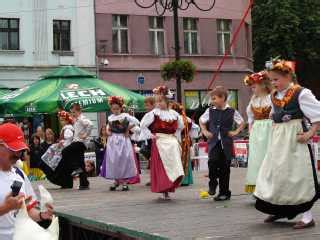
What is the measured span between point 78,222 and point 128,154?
17.5 feet

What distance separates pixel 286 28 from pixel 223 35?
7777 mm

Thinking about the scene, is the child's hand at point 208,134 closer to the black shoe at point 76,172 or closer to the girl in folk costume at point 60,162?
the black shoe at point 76,172

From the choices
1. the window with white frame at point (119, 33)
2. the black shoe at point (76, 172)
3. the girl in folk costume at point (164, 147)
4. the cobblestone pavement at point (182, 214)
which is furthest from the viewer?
the window with white frame at point (119, 33)

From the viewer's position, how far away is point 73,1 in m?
35.2

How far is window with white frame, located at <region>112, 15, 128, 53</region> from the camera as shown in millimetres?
36406

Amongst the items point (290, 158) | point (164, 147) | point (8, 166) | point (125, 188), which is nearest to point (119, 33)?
point (125, 188)

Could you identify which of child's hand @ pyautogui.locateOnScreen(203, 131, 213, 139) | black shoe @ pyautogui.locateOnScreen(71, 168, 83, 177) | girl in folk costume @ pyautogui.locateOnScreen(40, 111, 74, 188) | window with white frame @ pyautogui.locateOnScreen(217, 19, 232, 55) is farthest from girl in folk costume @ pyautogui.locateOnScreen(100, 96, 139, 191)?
window with white frame @ pyautogui.locateOnScreen(217, 19, 232, 55)

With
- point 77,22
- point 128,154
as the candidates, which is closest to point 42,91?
point 128,154

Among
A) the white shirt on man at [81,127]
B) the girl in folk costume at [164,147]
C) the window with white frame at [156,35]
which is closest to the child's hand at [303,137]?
the girl in folk costume at [164,147]

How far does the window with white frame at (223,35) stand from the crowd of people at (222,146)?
860 inches

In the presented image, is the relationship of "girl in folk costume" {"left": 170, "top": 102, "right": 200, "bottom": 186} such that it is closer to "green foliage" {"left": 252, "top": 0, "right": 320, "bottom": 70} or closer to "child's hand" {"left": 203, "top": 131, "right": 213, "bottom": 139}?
"child's hand" {"left": 203, "top": 131, "right": 213, "bottom": 139}

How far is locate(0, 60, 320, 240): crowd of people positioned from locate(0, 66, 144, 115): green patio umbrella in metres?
1.37

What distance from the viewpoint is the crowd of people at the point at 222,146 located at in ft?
22.9

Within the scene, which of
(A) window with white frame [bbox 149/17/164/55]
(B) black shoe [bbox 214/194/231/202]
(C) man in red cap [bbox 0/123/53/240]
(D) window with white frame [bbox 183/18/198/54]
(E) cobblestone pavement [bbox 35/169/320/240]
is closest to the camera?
(C) man in red cap [bbox 0/123/53/240]
